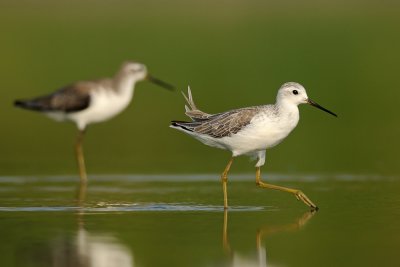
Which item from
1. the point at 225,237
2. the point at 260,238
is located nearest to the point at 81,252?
the point at 225,237

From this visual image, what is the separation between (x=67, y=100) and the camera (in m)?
22.3

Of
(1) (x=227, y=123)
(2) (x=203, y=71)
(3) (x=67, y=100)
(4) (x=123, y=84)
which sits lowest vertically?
(1) (x=227, y=123)

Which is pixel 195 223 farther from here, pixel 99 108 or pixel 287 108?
pixel 99 108

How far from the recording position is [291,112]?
15805 millimetres

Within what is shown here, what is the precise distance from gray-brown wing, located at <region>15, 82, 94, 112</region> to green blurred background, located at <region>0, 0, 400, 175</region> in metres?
0.90

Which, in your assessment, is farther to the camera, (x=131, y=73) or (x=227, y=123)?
(x=131, y=73)

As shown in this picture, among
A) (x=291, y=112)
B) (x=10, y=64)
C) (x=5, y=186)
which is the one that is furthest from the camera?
(x=10, y=64)

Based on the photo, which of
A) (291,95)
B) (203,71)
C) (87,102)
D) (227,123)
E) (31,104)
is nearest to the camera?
(291,95)

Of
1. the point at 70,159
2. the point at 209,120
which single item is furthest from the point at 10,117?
the point at 209,120

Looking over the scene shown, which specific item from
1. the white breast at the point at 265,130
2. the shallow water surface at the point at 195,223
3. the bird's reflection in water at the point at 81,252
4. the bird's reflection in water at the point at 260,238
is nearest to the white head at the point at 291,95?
the white breast at the point at 265,130

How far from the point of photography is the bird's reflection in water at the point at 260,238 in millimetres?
11617

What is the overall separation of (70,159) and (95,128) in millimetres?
5146

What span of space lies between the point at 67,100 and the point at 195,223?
8.94 metres

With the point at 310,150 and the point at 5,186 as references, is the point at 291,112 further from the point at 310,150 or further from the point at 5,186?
the point at 310,150
